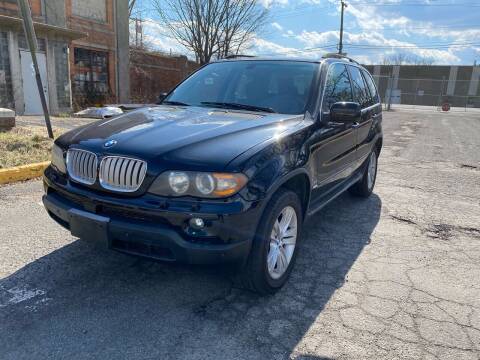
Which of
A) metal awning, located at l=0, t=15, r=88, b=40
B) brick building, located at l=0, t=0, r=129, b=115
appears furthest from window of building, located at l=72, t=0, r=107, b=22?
metal awning, located at l=0, t=15, r=88, b=40

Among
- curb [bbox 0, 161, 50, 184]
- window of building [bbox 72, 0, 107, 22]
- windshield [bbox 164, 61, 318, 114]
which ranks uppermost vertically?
window of building [bbox 72, 0, 107, 22]

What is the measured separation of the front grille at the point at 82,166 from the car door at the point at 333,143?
1.70 meters

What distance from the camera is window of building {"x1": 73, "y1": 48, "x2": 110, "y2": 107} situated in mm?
17141

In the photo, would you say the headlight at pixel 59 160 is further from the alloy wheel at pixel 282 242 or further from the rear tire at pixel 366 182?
the rear tire at pixel 366 182

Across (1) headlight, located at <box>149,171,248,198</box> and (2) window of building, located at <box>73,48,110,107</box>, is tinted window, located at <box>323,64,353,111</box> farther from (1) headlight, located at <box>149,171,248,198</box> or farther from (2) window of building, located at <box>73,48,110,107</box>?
(2) window of building, located at <box>73,48,110,107</box>

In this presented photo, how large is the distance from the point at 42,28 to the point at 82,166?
42.8 ft

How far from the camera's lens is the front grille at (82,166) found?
109 inches

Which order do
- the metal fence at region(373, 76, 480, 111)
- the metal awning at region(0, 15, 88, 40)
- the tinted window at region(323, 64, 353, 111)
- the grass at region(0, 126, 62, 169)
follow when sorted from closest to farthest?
the tinted window at region(323, 64, 353, 111) → the grass at region(0, 126, 62, 169) → the metal awning at region(0, 15, 88, 40) → the metal fence at region(373, 76, 480, 111)

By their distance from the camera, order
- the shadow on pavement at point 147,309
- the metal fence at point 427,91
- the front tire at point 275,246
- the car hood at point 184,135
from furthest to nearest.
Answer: the metal fence at point 427,91, the front tire at point 275,246, the car hood at point 184,135, the shadow on pavement at point 147,309

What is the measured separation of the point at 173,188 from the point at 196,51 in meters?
20.7

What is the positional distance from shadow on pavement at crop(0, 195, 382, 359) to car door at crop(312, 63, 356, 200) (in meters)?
0.76

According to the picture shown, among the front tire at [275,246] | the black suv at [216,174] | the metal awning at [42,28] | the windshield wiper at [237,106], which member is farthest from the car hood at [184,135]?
the metal awning at [42,28]

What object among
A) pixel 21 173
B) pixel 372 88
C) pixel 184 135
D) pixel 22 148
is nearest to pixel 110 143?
pixel 184 135

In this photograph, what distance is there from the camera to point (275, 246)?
2994 millimetres
